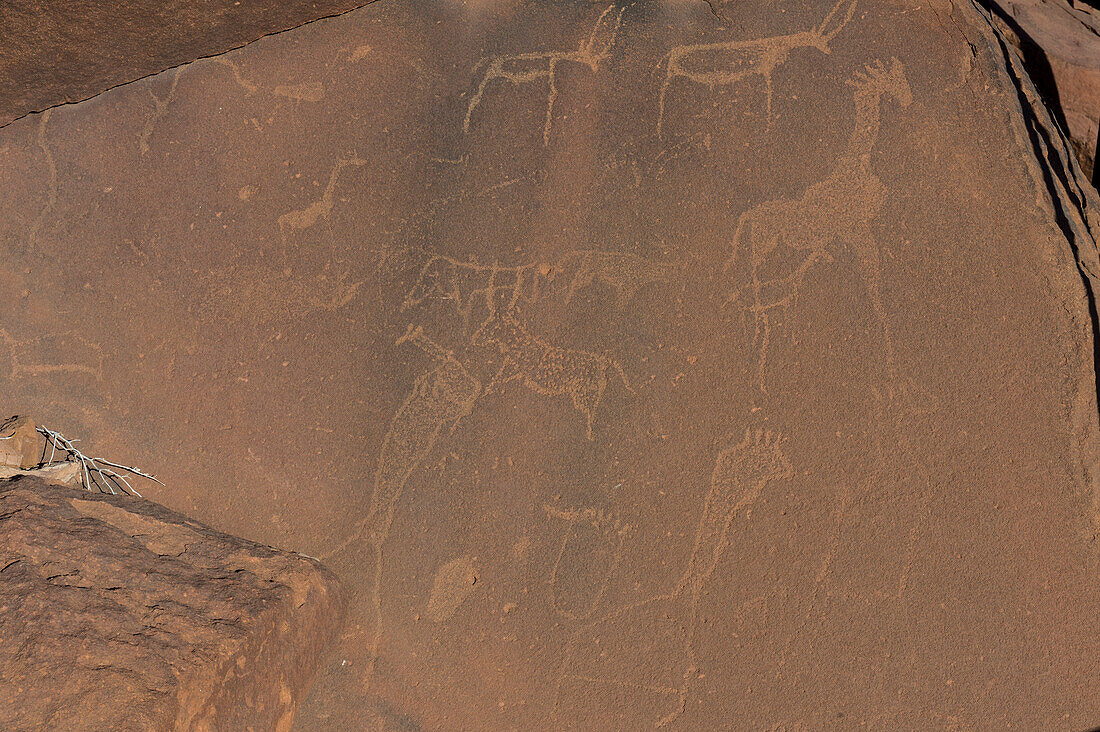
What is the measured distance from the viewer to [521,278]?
218cm

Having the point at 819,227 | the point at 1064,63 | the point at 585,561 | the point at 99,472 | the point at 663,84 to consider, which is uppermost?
the point at 1064,63

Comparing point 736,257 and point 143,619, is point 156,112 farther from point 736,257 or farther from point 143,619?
point 736,257

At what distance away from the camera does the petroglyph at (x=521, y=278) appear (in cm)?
214

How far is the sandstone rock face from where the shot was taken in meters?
1.55

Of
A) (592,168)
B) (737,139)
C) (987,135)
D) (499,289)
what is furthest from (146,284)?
(987,135)

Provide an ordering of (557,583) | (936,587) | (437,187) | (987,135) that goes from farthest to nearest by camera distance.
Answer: (437,187) → (987,135) → (557,583) → (936,587)

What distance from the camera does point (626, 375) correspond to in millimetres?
2084

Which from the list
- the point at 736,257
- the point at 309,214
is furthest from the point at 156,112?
the point at 736,257

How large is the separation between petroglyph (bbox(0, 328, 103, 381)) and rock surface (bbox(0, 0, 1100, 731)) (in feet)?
0.03

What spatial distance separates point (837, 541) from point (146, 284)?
2252mm

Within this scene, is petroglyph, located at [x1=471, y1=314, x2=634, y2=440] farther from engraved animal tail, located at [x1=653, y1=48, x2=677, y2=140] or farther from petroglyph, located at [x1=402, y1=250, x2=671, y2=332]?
engraved animal tail, located at [x1=653, y1=48, x2=677, y2=140]

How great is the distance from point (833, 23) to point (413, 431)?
1.82m

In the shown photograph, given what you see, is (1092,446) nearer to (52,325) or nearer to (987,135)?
(987,135)

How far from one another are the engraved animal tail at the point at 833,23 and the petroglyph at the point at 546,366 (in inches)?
47.8
